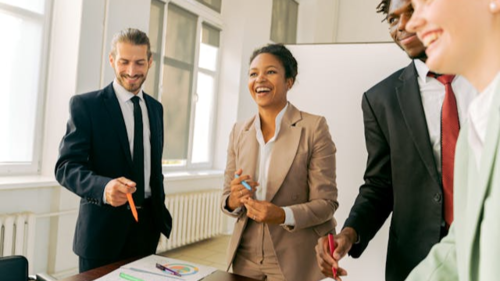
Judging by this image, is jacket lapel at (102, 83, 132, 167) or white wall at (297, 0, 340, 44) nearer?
jacket lapel at (102, 83, 132, 167)

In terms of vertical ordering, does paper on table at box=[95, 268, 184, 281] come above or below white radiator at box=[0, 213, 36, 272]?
above

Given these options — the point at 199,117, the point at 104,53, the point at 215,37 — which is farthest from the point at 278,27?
the point at 104,53

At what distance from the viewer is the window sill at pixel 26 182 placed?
2.89 metres

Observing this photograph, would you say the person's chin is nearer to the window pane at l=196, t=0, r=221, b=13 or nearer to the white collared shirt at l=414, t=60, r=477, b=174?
the white collared shirt at l=414, t=60, r=477, b=174

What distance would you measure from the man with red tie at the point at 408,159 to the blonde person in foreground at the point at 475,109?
2.35 feet

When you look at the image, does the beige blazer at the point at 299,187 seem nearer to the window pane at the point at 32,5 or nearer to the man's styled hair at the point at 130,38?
the man's styled hair at the point at 130,38

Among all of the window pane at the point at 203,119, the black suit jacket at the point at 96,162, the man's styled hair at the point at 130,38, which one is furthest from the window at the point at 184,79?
the black suit jacket at the point at 96,162

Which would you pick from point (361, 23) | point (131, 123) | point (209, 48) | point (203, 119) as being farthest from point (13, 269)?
point (361, 23)

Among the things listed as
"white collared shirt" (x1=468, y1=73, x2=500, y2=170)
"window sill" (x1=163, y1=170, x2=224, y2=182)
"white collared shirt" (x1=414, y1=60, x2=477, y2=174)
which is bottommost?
"window sill" (x1=163, y1=170, x2=224, y2=182)

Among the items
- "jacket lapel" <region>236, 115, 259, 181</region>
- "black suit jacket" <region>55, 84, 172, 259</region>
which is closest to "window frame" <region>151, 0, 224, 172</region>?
"black suit jacket" <region>55, 84, 172, 259</region>

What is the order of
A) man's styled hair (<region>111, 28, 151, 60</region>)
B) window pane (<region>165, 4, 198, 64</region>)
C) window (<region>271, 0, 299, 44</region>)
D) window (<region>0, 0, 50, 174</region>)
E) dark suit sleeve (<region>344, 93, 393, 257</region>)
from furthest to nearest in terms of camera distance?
window (<region>271, 0, 299, 44</region>) < window pane (<region>165, 4, 198, 64</region>) < window (<region>0, 0, 50, 174</region>) < man's styled hair (<region>111, 28, 151, 60</region>) < dark suit sleeve (<region>344, 93, 393, 257</region>)

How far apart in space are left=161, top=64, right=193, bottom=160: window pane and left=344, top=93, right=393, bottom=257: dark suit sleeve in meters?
3.70

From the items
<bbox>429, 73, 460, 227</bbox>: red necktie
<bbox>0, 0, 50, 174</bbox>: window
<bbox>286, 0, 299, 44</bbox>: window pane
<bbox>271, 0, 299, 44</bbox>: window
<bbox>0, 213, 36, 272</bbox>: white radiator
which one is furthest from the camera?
<bbox>286, 0, 299, 44</bbox>: window pane

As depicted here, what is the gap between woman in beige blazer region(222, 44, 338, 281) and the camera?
5.04ft
